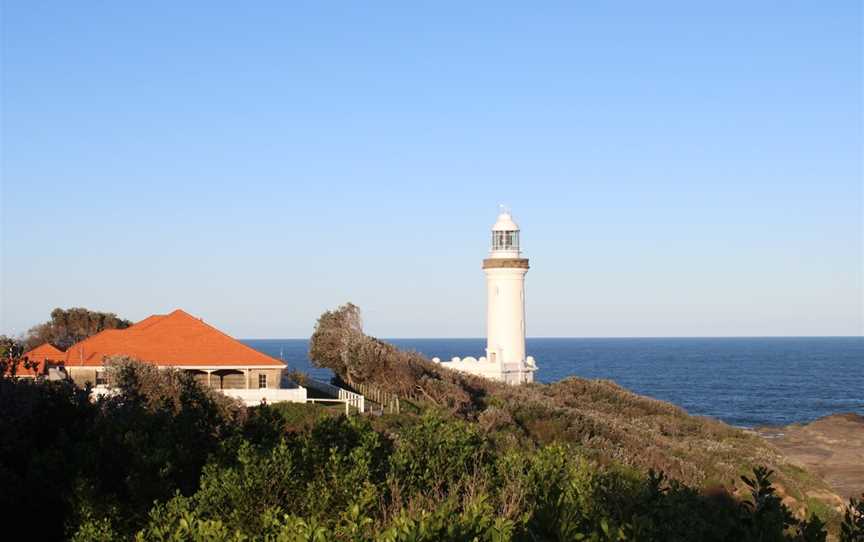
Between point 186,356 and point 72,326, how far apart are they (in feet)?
87.9

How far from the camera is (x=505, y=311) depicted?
45.9 metres

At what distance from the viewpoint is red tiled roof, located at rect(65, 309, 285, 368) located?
1315 inches

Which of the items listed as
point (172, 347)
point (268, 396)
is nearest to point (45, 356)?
point (172, 347)

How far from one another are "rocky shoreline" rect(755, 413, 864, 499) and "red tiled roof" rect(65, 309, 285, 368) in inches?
867

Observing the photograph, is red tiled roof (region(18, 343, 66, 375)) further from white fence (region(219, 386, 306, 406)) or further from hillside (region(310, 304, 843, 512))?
hillside (region(310, 304, 843, 512))

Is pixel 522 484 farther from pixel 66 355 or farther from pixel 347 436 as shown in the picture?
pixel 66 355

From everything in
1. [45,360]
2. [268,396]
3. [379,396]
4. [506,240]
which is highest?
[506,240]

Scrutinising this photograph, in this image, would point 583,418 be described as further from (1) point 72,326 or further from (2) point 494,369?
(1) point 72,326

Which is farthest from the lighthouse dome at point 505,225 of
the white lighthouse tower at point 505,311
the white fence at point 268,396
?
the white fence at point 268,396

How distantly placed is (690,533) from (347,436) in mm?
5631

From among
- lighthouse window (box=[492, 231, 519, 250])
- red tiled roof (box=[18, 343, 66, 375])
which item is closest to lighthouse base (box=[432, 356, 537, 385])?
lighthouse window (box=[492, 231, 519, 250])

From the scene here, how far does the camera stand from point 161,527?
36.6 feet

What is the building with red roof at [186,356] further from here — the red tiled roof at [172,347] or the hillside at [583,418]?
the hillside at [583,418]

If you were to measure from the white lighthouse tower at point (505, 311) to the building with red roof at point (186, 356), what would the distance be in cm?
1322
